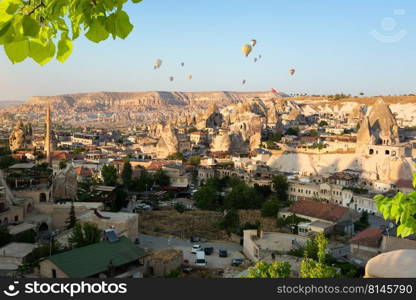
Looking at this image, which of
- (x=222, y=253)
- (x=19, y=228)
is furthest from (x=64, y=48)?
(x=19, y=228)

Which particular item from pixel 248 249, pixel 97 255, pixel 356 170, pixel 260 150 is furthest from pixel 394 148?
pixel 97 255

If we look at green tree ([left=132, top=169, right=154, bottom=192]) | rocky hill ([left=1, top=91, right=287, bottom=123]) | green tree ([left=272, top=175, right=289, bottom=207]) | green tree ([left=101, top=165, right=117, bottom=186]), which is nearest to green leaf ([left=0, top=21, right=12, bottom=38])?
green tree ([left=101, top=165, right=117, bottom=186])

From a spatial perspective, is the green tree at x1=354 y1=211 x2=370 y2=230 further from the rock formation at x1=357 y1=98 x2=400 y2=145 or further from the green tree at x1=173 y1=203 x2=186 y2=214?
the rock formation at x1=357 y1=98 x2=400 y2=145

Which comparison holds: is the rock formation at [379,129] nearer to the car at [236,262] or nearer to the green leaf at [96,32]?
the car at [236,262]

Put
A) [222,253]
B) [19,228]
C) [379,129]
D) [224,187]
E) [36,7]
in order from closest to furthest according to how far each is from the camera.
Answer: [36,7], [19,228], [222,253], [224,187], [379,129]

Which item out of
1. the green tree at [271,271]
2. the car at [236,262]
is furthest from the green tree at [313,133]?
the green tree at [271,271]

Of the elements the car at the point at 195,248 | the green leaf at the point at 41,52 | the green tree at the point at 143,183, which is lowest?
the car at the point at 195,248

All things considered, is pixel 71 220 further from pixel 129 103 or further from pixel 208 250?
pixel 129 103
